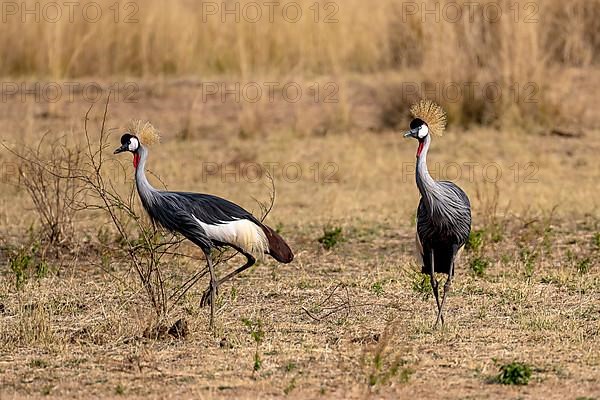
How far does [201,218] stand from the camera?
22.4 ft

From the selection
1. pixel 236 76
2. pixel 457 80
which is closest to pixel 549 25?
pixel 457 80

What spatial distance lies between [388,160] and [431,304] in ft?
16.2

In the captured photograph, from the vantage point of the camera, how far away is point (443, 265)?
7180mm

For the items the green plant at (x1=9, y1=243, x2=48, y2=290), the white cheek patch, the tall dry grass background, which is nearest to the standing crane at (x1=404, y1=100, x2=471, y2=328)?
the white cheek patch

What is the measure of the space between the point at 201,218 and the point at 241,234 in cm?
25

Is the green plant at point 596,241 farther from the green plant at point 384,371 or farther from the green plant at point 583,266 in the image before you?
the green plant at point 384,371

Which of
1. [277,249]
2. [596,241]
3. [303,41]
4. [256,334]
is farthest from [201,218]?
[303,41]

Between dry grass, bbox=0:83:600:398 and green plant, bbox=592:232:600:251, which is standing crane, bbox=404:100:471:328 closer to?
dry grass, bbox=0:83:600:398

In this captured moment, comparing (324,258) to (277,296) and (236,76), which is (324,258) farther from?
(236,76)

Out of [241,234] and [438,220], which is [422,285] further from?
[241,234]

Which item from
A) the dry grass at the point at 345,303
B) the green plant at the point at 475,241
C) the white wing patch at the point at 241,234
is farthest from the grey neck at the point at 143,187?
the green plant at the point at 475,241

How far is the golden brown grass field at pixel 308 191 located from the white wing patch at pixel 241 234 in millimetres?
386

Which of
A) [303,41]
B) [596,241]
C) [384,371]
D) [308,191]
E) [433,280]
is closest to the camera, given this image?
[384,371]

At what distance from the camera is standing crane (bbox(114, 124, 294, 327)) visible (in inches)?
268
